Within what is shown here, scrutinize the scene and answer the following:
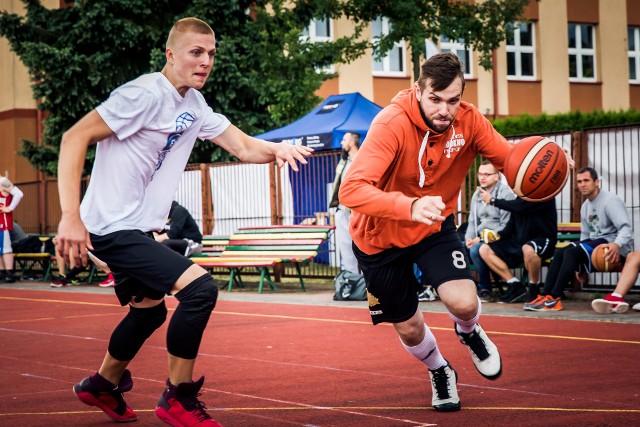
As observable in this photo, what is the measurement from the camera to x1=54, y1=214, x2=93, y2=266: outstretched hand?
5.05m

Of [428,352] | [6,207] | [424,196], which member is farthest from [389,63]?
[424,196]

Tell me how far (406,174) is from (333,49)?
17608 mm

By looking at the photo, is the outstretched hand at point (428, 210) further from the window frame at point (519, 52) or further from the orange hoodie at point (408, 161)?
the window frame at point (519, 52)

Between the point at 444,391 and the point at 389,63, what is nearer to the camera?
the point at 444,391

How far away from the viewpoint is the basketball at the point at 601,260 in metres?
11.9

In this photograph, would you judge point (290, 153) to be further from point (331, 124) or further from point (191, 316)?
point (331, 124)

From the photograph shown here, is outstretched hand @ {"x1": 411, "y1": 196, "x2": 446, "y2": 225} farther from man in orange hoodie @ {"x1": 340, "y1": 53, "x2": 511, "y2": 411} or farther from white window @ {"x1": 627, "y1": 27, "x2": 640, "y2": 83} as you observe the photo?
white window @ {"x1": 627, "y1": 27, "x2": 640, "y2": 83}

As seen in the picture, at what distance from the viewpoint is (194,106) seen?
584cm

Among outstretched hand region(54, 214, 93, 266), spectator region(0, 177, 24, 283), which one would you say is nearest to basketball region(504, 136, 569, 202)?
outstretched hand region(54, 214, 93, 266)

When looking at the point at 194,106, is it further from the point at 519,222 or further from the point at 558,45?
the point at 558,45

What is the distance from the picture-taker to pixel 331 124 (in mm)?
20609

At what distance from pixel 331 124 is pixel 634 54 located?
21428mm

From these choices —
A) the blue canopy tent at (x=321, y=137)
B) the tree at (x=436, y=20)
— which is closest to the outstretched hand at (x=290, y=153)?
the blue canopy tent at (x=321, y=137)

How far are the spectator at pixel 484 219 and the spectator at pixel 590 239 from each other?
1.12 meters
